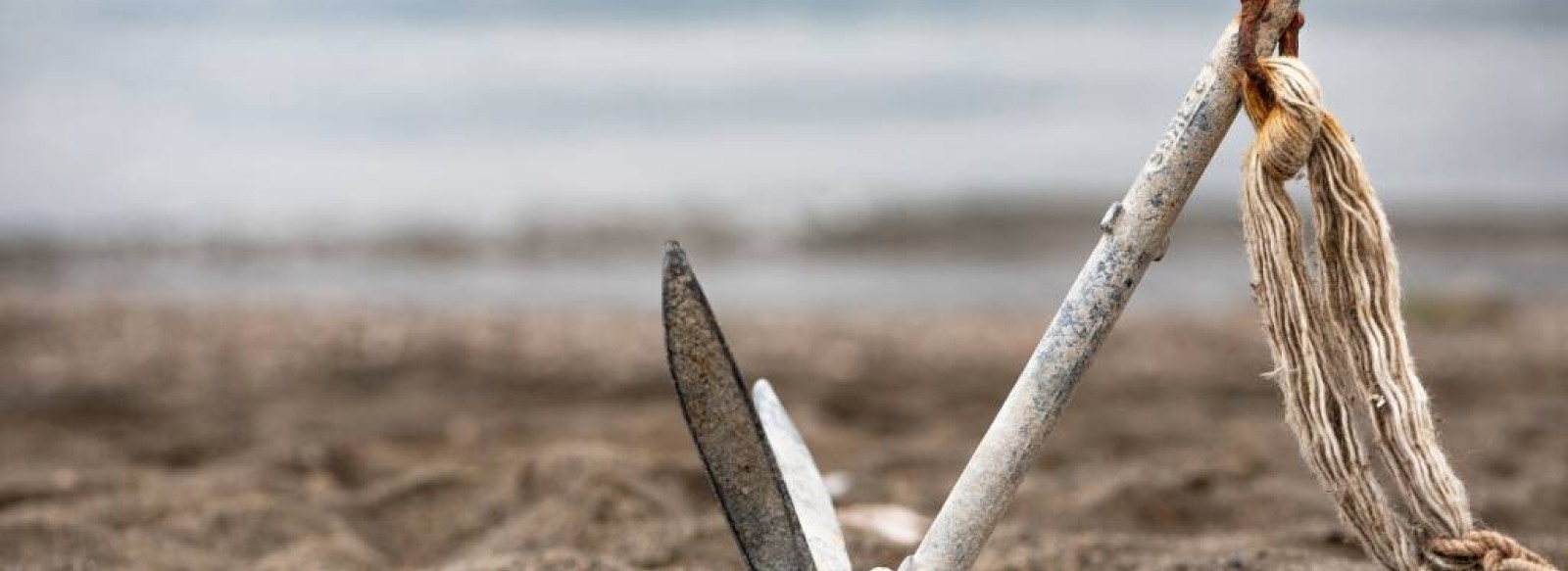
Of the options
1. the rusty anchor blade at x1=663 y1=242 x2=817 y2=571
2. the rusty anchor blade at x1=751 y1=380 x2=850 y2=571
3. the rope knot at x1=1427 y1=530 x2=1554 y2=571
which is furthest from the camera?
the rusty anchor blade at x1=751 y1=380 x2=850 y2=571

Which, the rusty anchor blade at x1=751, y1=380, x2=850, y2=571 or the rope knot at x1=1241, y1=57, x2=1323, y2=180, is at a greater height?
the rope knot at x1=1241, y1=57, x2=1323, y2=180

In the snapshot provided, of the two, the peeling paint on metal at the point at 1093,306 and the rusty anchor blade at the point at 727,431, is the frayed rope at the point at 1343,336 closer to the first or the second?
the peeling paint on metal at the point at 1093,306

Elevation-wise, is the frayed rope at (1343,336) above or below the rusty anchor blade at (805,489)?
above

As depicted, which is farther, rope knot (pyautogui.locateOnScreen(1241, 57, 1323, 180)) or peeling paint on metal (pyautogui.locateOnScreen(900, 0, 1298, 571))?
peeling paint on metal (pyautogui.locateOnScreen(900, 0, 1298, 571))

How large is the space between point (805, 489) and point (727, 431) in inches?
16.6

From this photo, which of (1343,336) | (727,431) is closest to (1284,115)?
(1343,336)

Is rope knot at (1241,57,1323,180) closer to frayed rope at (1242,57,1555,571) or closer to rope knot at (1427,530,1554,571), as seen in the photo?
frayed rope at (1242,57,1555,571)

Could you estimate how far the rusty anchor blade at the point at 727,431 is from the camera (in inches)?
97.3

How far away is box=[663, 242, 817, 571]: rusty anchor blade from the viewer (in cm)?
Result: 247

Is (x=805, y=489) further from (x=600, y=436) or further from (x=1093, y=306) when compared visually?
(x=600, y=436)

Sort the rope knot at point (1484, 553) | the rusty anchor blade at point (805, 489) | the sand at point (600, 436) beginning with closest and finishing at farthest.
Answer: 1. the rope knot at point (1484, 553)
2. the rusty anchor blade at point (805, 489)
3. the sand at point (600, 436)

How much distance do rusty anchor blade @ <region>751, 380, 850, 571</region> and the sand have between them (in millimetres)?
925

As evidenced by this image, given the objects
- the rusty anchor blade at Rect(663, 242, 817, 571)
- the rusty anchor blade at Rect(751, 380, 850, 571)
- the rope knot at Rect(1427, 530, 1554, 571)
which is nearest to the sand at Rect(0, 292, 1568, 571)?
the rope knot at Rect(1427, 530, 1554, 571)

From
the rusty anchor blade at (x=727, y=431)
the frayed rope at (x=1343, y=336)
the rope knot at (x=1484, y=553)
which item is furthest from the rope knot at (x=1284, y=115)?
the rusty anchor blade at (x=727, y=431)
